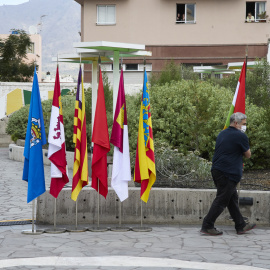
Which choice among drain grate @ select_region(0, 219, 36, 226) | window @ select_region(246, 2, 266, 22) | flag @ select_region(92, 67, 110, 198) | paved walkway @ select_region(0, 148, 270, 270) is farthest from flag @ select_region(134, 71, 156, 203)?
window @ select_region(246, 2, 266, 22)

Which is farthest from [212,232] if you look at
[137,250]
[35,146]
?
[35,146]

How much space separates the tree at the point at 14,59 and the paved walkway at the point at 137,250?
Answer: 35243 millimetres

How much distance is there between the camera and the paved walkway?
797cm

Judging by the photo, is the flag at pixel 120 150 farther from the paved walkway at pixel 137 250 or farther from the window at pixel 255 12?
the window at pixel 255 12

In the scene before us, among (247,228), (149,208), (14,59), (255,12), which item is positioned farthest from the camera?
(14,59)

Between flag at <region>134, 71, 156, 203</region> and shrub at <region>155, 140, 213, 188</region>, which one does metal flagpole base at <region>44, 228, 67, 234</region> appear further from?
shrub at <region>155, 140, 213, 188</region>

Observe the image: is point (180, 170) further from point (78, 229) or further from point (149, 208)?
point (78, 229)

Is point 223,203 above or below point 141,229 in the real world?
above

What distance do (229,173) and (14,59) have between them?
37.6m

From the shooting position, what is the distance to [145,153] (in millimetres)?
10500

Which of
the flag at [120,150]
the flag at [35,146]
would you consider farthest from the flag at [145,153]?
the flag at [35,146]

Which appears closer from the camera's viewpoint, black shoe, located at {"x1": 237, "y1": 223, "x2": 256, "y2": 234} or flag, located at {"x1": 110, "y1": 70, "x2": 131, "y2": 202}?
black shoe, located at {"x1": 237, "y1": 223, "x2": 256, "y2": 234}

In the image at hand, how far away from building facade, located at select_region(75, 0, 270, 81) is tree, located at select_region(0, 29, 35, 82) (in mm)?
6996

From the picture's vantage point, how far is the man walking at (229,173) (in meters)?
9.91
